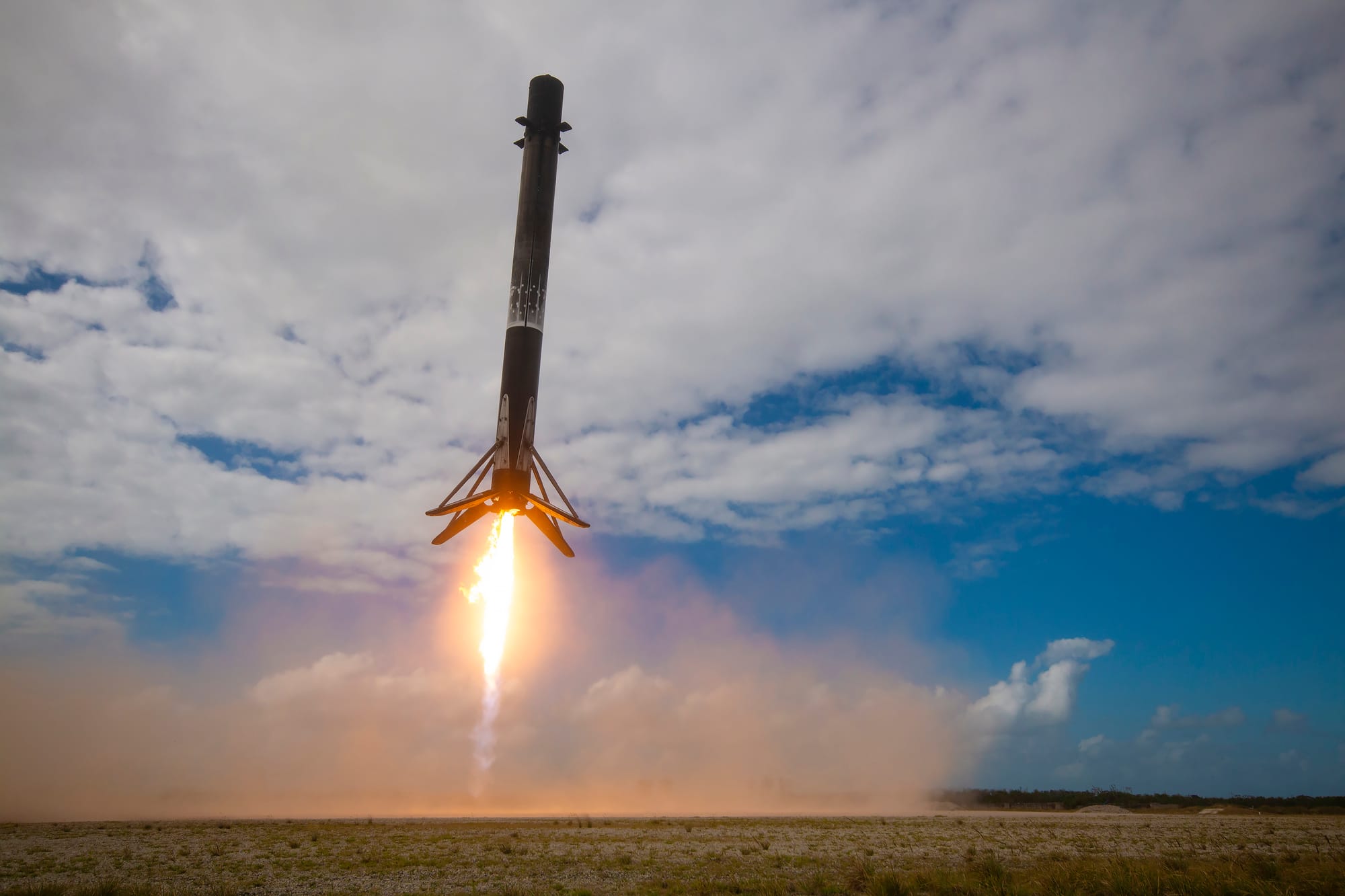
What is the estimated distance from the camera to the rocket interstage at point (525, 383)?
91.8 ft

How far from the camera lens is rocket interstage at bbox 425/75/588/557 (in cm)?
2798

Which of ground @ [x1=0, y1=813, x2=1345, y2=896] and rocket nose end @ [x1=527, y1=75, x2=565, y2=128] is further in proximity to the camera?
rocket nose end @ [x1=527, y1=75, x2=565, y2=128]

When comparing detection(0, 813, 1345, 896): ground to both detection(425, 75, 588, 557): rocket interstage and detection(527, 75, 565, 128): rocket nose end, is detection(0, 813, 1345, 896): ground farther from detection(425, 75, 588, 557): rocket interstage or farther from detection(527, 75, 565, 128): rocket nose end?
detection(527, 75, 565, 128): rocket nose end

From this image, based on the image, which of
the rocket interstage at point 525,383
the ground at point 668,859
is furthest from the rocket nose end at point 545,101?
the ground at point 668,859

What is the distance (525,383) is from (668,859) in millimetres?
19639

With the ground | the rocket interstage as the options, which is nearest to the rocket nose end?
the rocket interstage

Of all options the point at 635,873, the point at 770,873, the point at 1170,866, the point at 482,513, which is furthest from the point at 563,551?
the point at 1170,866

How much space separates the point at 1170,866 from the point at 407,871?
26472 millimetres

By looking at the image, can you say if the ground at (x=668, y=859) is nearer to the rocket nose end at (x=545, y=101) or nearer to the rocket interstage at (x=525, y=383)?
the rocket interstage at (x=525, y=383)

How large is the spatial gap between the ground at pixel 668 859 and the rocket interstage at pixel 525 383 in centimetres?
1192

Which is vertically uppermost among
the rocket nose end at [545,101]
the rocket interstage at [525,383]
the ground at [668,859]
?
the rocket nose end at [545,101]

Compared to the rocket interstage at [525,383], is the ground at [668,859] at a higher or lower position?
lower

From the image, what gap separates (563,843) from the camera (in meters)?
37.3

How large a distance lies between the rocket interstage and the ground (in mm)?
11920
